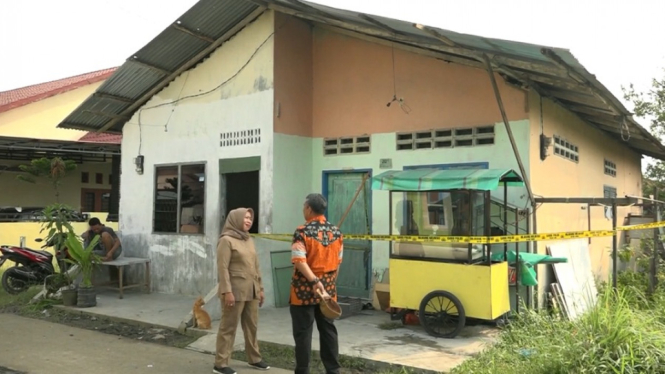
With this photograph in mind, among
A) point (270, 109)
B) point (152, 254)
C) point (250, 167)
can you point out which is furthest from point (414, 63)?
point (152, 254)

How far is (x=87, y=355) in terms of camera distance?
6188 millimetres

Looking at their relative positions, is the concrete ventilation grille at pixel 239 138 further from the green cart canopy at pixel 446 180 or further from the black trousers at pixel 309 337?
the black trousers at pixel 309 337

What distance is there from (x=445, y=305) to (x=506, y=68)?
3033 millimetres

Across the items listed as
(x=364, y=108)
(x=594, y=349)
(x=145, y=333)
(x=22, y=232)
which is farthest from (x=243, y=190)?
(x=22, y=232)

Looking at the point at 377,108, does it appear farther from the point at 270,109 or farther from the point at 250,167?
the point at 250,167

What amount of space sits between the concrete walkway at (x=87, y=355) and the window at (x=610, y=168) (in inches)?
356

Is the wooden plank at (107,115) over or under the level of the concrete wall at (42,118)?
under

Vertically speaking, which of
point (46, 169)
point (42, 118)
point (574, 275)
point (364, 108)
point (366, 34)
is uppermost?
point (42, 118)

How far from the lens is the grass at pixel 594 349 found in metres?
4.02

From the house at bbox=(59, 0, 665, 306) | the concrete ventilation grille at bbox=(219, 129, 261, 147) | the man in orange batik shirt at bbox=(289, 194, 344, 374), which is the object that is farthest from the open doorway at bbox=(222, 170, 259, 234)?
the man in orange batik shirt at bbox=(289, 194, 344, 374)

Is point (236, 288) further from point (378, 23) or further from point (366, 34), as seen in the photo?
point (366, 34)

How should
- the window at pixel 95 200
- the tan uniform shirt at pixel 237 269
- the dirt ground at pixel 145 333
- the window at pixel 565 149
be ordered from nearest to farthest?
the tan uniform shirt at pixel 237 269
the dirt ground at pixel 145 333
the window at pixel 565 149
the window at pixel 95 200

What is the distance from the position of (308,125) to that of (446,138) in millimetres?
2500

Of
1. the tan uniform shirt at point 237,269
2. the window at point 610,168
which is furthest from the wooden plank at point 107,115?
the window at point 610,168
